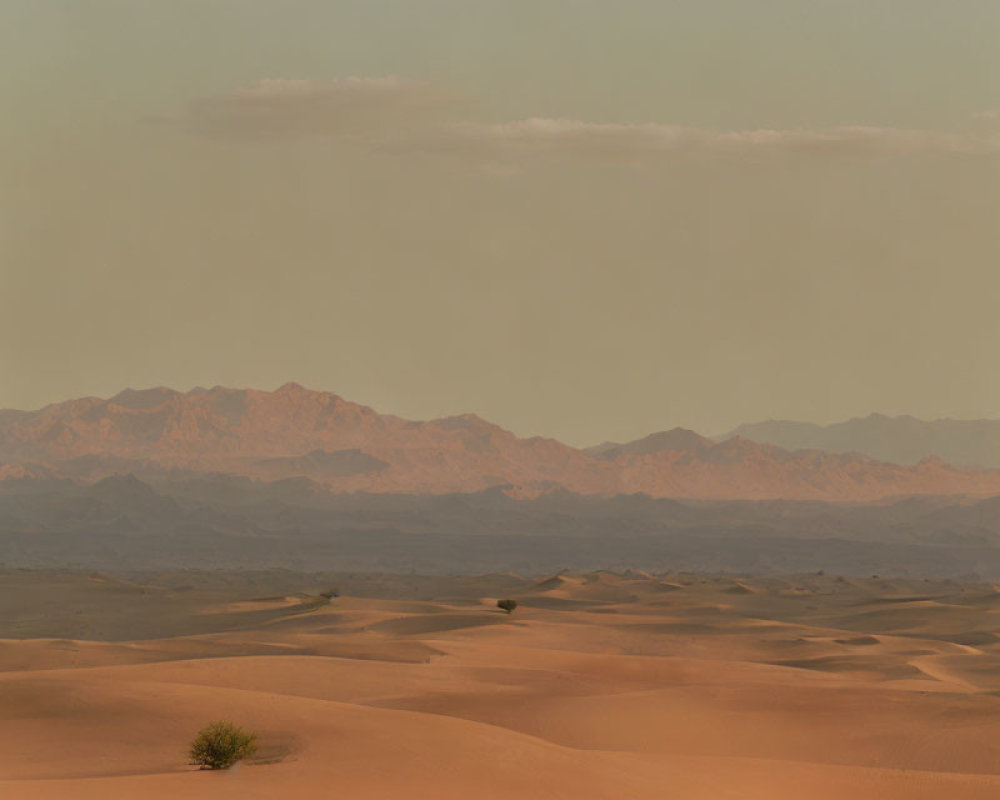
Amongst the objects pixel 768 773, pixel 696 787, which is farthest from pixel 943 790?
pixel 696 787

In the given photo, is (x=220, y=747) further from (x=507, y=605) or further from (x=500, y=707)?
(x=507, y=605)

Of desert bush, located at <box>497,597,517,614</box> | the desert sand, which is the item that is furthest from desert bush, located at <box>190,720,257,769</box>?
desert bush, located at <box>497,597,517,614</box>

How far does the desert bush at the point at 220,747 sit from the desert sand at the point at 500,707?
267mm

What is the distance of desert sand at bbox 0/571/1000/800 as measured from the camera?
1780 cm

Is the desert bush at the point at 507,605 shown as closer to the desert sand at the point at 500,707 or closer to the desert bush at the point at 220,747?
the desert sand at the point at 500,707

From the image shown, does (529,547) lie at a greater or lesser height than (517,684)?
greater

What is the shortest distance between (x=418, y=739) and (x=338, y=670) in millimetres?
12757

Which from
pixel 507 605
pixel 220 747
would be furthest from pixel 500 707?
pixel 507 605

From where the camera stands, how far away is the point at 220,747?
1731 centimetres

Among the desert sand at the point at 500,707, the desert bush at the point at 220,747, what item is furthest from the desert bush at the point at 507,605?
the desert bush at the point at 220,747

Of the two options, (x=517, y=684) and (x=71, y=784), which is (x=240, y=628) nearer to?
(x=517, y=684)

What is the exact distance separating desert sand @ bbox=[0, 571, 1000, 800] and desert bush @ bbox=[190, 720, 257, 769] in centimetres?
27

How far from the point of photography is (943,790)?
19.7 metres

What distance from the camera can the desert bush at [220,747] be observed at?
56.9 feet
